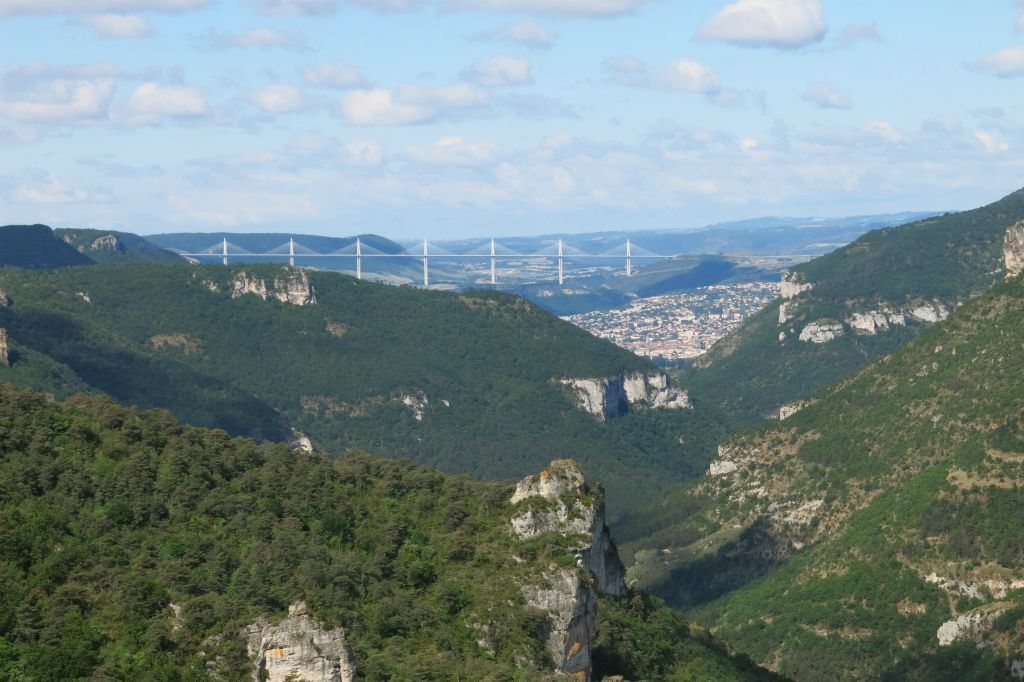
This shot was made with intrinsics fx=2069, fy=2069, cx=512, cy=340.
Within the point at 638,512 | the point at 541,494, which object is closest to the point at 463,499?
the point at 541,494

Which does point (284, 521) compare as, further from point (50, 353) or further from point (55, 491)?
point (50, 353)

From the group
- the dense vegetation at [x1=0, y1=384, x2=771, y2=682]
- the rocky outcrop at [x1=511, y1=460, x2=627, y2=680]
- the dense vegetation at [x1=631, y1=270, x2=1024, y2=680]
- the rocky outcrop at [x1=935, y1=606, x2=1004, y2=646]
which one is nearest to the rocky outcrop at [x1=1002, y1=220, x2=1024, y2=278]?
the dense vegetation at [x1=631, y1=270, x2=1024, y2=680]

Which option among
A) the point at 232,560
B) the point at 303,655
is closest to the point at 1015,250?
the point at 232,560

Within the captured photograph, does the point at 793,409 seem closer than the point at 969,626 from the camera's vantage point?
No

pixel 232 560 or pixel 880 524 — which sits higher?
pixel 232 560

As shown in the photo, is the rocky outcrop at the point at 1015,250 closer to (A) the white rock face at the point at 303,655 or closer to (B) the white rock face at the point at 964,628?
(B) the white rock face at the point at 964,628

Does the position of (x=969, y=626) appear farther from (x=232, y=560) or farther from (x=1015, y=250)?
(x=1015, y=250)

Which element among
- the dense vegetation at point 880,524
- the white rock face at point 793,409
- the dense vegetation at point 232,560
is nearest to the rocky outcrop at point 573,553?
the dense vegetation at point 232,560
